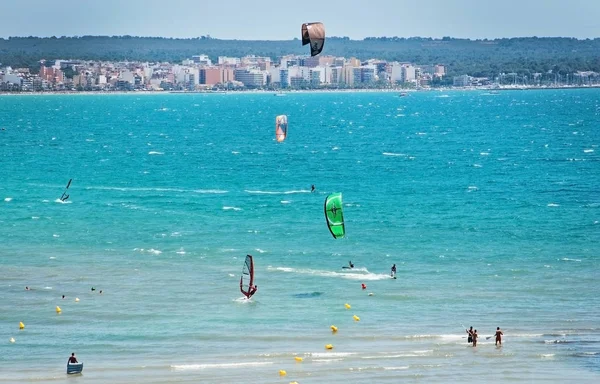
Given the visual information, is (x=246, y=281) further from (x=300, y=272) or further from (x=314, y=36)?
(x=314, y=36)

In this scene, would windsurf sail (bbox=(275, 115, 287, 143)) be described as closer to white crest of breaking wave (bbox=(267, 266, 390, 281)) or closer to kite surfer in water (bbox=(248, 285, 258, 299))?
white crest of breaking wave (bbox=(267, 266, 390, 281))

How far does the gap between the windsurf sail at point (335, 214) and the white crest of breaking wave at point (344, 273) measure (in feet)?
22.7

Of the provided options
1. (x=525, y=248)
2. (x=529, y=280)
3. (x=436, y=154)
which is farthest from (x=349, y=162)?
(x=529, y=280)

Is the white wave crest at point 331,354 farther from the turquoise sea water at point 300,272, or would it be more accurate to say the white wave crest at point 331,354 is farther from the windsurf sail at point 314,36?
the windsurf sail at point 314,36

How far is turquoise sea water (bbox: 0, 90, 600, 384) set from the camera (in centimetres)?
3869

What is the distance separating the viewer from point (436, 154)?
122 metres

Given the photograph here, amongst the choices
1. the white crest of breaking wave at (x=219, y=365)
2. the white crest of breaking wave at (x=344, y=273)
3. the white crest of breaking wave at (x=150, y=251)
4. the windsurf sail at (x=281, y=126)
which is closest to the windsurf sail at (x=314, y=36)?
the white crest of breaking wave at (x=219, y=365)

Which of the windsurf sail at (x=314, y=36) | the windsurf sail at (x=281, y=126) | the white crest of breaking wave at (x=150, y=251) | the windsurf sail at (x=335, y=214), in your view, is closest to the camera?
the windsurf sail at (x=314, y=36)

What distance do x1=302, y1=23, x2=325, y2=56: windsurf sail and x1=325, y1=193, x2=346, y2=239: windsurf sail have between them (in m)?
7.90

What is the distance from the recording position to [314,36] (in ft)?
123

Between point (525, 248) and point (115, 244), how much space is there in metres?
23.2

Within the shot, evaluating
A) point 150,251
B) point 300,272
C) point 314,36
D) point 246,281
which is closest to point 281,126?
point 150,251

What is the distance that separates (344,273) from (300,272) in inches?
86.9

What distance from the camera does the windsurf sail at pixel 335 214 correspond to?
43781 millimetres
